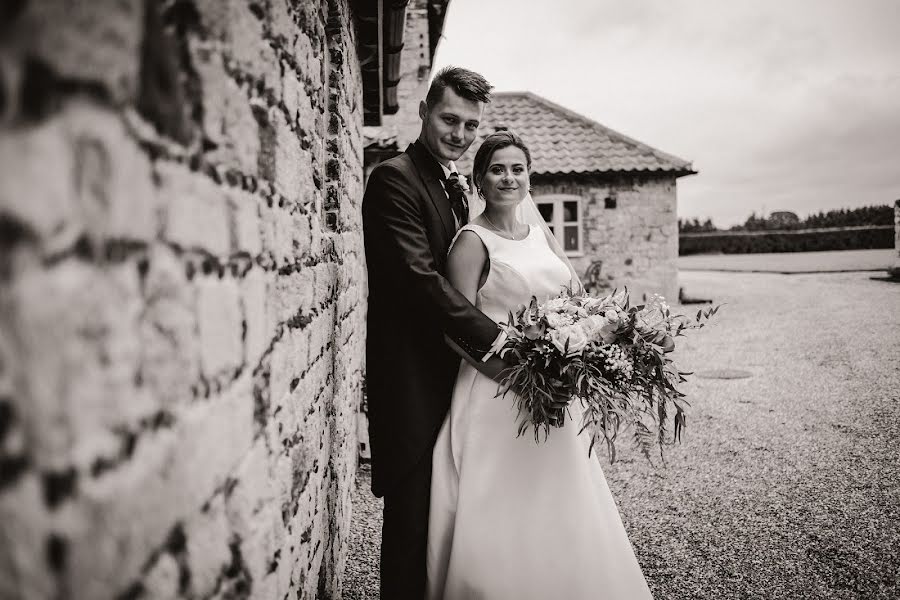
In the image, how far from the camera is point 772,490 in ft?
13.8

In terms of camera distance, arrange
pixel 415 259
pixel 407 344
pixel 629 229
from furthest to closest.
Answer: pixel 629 229 < pixel 407 344 < pixel 415 259

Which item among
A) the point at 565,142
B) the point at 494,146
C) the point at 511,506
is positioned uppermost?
the point at 565,142

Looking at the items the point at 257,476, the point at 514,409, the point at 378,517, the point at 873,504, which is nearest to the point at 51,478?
the point at 257,476

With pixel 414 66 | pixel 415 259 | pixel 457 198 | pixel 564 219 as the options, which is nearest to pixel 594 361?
pixel 415 259

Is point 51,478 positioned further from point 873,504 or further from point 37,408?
point 873,504

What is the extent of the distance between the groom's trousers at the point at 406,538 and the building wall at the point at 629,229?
43.0 ft

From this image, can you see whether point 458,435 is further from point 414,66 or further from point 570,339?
point 414,66

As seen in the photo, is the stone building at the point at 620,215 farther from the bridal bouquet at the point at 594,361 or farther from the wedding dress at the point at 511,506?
the bridal bouquet at the point at 594,361

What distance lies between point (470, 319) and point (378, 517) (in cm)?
236

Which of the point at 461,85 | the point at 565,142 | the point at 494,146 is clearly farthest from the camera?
the point at 565,142

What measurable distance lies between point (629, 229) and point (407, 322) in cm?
1373

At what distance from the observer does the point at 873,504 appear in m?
3.89

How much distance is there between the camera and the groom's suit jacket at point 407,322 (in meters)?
2.23

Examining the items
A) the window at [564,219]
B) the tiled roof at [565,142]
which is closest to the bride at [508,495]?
the tiled roof at [565,142]
